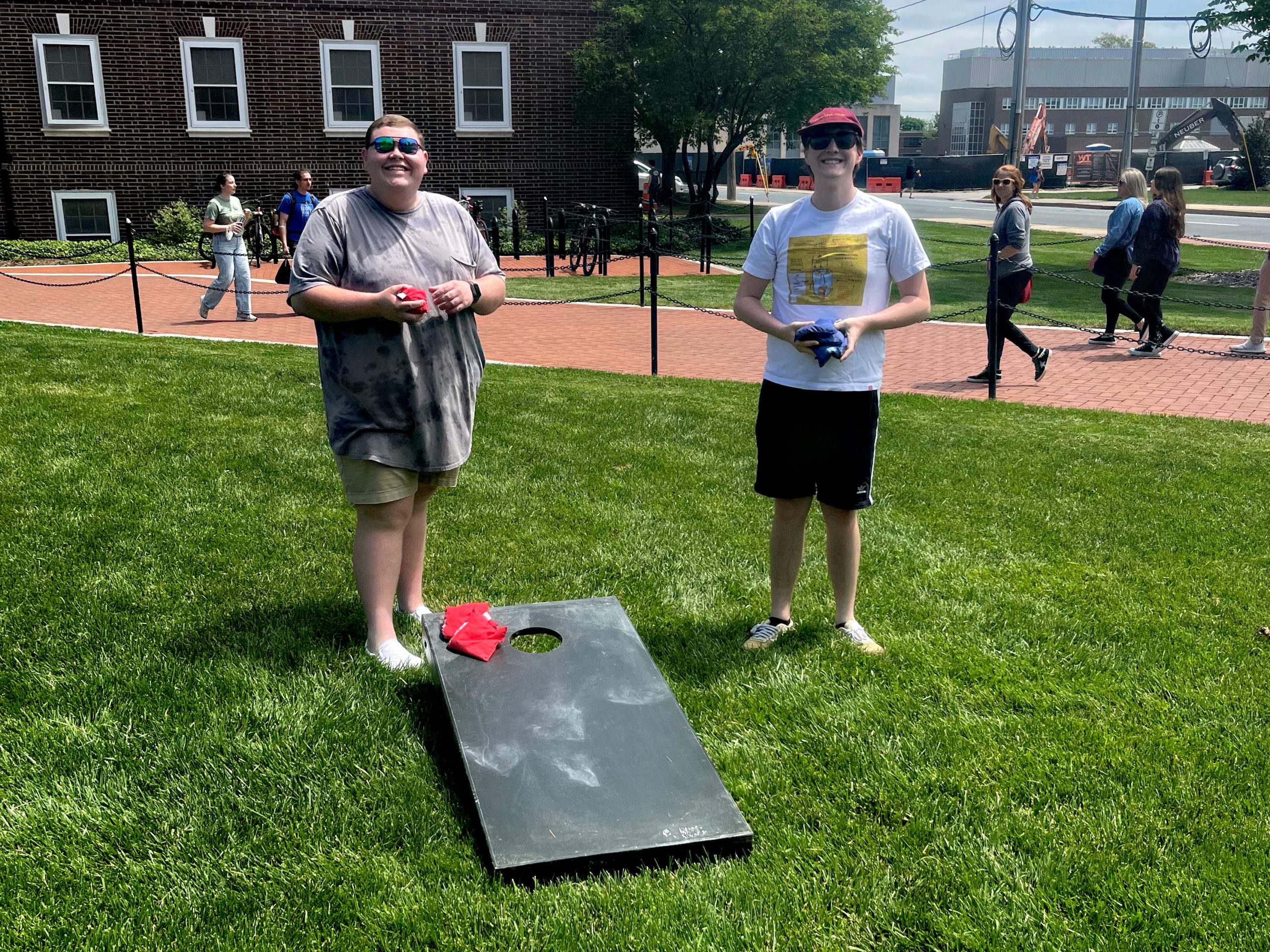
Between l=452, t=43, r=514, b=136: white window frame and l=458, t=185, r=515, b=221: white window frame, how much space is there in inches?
43.0

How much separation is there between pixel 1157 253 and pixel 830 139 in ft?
29.2

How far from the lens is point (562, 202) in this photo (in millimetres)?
25031

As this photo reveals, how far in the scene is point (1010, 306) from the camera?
988cm

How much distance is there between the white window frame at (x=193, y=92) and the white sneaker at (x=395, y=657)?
71.4 feet

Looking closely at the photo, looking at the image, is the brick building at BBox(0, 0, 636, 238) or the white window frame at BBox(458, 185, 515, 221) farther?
the white window frame at BBox(458, 185, 515, 221)

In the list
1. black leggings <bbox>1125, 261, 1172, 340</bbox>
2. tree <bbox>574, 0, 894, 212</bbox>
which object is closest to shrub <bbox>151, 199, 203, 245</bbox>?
tree <bbox>574, 0, 894, 212</bbox>

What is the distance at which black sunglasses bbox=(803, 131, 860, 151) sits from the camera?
374 cm

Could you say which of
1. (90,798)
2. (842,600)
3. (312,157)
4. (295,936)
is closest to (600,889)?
(295,936)

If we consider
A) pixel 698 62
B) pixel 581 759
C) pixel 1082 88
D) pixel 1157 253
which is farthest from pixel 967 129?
pixel 581 759

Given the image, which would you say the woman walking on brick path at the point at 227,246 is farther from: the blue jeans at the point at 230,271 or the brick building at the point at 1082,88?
the brick building at the point at 1082,88

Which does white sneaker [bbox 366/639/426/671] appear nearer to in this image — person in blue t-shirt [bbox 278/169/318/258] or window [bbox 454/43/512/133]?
person in blue t-shirt [bbox 278/169/318/258]

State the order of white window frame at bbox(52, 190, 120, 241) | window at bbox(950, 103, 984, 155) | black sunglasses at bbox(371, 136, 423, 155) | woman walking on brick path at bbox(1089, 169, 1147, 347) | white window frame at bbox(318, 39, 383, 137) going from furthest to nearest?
window at bbox(950, 103, 984, 155) → white window frame at bbox(318, 39, 383, 137) → white window frame at bbox(52, 190, 120, 241) → woman walking on brick path at bbox(1089, 169, 1147, 347) → black sunglasses at bbox(371, 136, 423, 155)

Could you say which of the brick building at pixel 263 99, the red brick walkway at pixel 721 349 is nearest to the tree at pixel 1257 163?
the brick building at pixel 263 99

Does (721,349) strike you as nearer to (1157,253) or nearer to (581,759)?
(1157,253)
